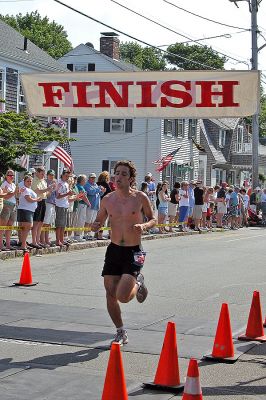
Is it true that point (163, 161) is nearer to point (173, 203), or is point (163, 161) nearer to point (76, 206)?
point (173, 203)

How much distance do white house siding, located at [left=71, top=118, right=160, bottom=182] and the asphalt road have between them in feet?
97.3

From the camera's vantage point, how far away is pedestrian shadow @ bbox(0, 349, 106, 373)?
7.72 meters

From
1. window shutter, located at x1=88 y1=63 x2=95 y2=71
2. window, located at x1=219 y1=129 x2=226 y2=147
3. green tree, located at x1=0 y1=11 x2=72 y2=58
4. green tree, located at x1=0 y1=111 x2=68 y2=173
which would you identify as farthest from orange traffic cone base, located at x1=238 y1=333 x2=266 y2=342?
green tree, located at x1=0 y1=11 x2=72 y2=58

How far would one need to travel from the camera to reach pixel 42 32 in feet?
270

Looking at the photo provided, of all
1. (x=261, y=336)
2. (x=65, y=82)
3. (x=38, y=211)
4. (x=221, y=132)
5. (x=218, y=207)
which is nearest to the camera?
(x=261, y=336)

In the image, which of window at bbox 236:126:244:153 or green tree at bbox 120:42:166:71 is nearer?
window at bbox 236:126:244:153

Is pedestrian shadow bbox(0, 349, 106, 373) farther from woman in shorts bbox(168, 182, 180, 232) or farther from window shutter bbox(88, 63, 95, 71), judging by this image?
window shutter bbox(88, 63, 95, 71)

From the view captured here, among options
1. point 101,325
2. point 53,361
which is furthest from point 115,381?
point 101,325

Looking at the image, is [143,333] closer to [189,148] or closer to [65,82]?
[65,82]

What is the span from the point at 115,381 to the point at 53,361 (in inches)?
80.3

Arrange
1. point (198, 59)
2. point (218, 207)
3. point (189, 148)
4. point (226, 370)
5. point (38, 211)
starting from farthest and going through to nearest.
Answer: point (198, 59)
point (189, 148)
point (218, 207)
point (38, 211)
point (226, 370)

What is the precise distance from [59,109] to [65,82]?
1.45 feet

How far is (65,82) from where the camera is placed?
1293cm

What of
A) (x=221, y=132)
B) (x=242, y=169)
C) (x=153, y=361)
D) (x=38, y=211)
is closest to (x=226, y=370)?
(x=153, y=361)
